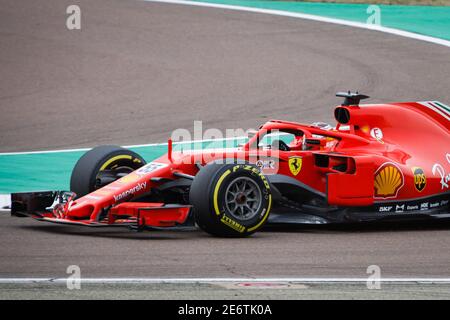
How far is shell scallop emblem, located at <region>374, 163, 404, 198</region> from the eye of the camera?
11430mm

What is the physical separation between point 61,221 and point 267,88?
10218mm

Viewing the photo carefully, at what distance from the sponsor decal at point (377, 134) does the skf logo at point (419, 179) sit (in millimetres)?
529

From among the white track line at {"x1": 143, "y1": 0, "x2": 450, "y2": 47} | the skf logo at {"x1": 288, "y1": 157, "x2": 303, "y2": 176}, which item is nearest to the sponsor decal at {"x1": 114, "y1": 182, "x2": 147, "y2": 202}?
the skf logo at {"x1": 288, "y1": 157, "x2": 303, "y2": 176}

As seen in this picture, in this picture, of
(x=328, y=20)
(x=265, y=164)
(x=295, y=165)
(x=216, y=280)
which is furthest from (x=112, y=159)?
A: (x=328, y=20)

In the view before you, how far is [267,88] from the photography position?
2030 centimetres

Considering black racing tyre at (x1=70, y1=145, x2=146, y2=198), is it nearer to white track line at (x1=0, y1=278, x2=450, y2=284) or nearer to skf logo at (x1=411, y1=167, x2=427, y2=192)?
skf logo at (x1=411, y1=167, x2=427, y2=192)

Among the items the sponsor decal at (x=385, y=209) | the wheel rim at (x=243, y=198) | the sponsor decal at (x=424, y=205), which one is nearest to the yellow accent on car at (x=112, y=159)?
the wheel rim at (x=243, y=198)

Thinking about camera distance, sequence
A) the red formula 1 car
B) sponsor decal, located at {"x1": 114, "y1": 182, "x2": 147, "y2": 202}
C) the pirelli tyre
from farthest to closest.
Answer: sponsor decal, located at {"x1": 114, "y1": 182, "x2": 147, "y2": 202}, the red formula 1 car, the pirelli tyre

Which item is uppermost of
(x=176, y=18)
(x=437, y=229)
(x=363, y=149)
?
(x=176, y=18)

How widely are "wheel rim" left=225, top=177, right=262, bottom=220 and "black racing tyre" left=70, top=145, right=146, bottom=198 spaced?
173cm

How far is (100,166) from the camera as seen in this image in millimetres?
11844

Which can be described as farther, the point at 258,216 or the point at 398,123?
the point at 398,123
